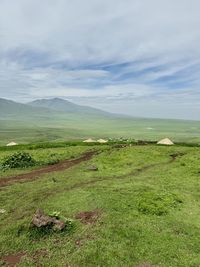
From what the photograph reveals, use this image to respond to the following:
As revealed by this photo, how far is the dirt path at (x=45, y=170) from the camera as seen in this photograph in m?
34.0

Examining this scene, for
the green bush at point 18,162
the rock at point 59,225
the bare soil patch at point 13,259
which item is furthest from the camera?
the green bush at point 18,162

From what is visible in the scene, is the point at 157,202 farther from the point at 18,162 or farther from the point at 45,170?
the point at 18,162

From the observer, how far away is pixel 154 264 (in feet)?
→ 50.8

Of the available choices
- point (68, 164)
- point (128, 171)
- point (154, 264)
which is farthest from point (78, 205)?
point (68, 164)

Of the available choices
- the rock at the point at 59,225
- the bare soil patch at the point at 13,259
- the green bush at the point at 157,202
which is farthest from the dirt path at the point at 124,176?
the bare soil patch at the point at 13,259

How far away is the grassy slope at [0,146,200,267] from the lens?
16.2 m

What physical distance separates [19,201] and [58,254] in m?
9.79

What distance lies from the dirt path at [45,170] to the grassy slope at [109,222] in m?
2.66

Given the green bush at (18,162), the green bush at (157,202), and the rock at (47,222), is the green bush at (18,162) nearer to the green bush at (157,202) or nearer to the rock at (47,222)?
the green bush at (157,202)

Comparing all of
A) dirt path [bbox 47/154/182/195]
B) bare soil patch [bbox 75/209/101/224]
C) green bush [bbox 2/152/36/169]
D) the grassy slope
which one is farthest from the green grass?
bare soil patch [bbox 75/209/101/224]

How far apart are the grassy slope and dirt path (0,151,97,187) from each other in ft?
8.72

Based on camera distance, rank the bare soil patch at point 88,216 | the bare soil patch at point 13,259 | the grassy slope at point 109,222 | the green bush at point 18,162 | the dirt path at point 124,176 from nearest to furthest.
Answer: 1. the bare soil patch at point 13,259
2. the grassy slope at point 109,222
3. the bare soil patch at point 88,216
4. the dirt path at point 124,176
5. the green bush at point 18,162

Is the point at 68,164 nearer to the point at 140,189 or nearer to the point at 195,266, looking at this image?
the point at 140,189

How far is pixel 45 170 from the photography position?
3938 centimetres
